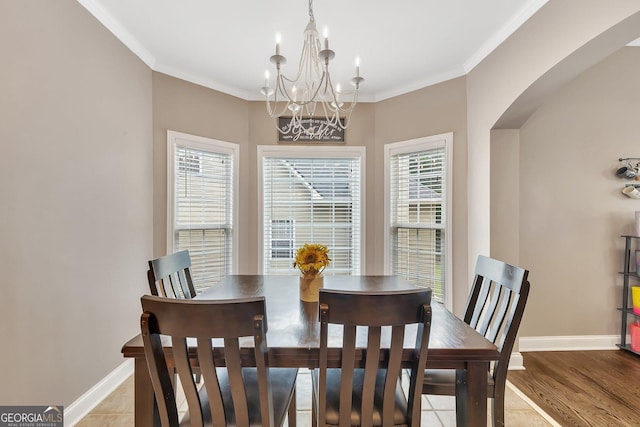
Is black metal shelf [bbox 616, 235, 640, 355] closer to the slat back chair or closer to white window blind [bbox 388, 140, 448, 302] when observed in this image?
white window blind [bbox 388, 140, 448, 302]

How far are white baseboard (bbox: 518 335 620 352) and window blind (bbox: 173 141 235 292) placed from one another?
314 cm

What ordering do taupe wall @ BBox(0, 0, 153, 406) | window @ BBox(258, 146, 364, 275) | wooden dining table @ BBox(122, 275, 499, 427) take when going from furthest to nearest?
window @ BBox(258, 146, 364, 275) < taupe wall @ BBox(0, 0, 153, 406) < wooden dining table @ BBox(122, 275, 499, 427)

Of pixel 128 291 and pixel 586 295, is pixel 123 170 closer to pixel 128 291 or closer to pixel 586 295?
pixel 128 291

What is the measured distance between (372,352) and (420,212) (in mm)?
2405

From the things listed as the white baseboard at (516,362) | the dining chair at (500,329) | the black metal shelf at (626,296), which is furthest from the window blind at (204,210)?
the black metal shelf at (626,296)

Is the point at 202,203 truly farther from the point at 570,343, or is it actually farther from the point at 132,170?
the point at 570,343

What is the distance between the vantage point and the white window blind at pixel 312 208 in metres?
3.59

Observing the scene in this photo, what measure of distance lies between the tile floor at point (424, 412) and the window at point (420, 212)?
3.67ft

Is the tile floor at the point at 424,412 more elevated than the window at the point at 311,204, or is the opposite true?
the window at the point at 311,204

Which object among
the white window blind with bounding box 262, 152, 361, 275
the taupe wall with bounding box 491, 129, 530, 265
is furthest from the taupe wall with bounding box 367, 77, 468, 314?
the taupe wall with bounding box 491, 129, 530, 265

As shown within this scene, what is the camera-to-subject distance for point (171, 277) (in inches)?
74.7

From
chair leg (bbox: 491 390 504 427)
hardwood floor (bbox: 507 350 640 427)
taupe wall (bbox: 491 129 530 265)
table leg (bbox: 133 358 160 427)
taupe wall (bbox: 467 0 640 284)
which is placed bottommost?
hardwood floor (bbox: 507 350 640 427)

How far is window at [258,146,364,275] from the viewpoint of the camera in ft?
11.7

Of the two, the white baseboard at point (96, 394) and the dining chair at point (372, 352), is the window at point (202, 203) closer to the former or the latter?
the white baseboard at point (96, 394)
